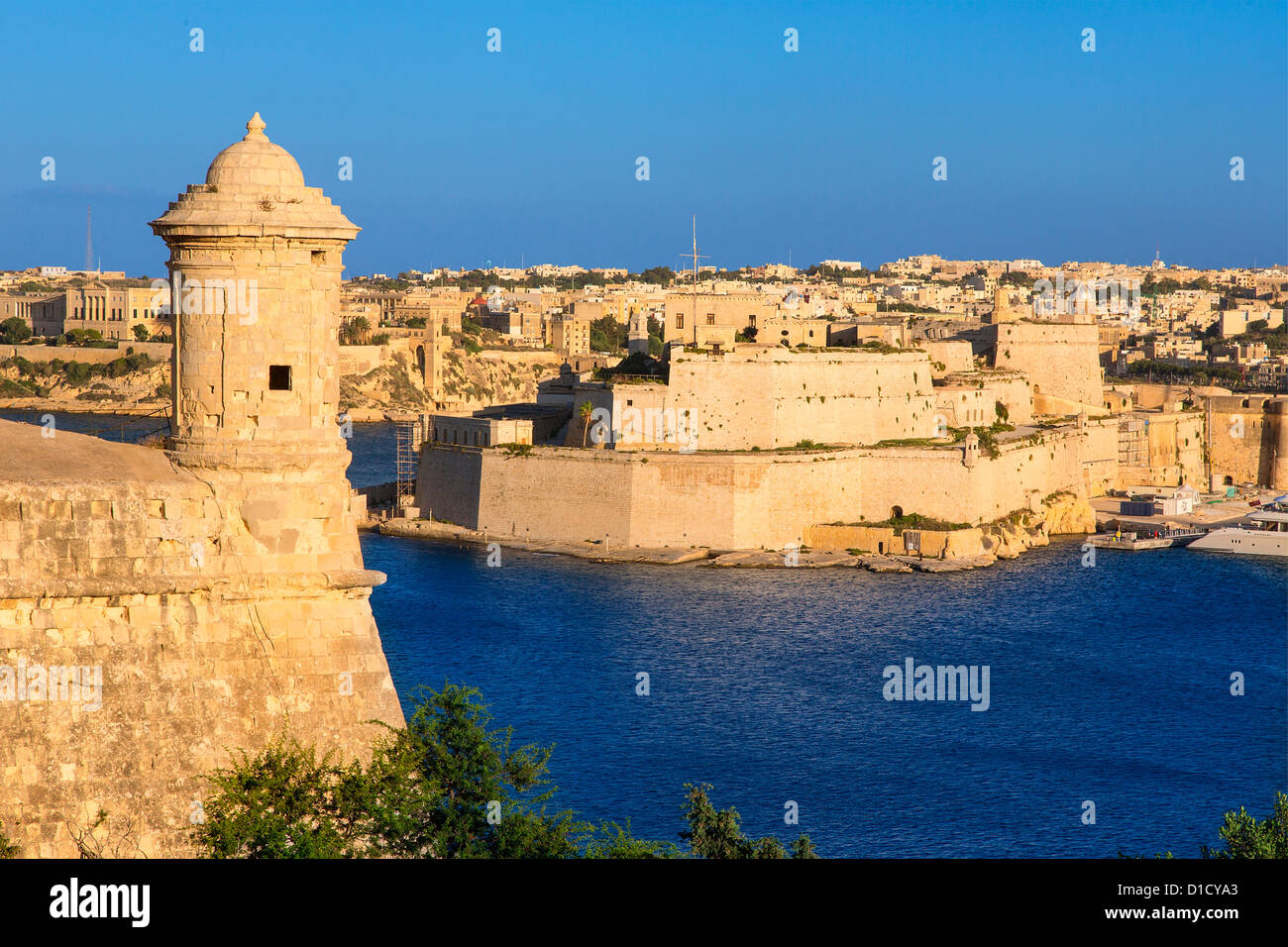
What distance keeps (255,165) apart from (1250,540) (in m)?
30.7

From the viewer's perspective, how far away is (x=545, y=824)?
673 centimetres

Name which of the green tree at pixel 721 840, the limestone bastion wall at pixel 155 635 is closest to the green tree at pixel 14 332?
the green tree at pixel 721 840

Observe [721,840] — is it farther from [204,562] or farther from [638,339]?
[638,339]

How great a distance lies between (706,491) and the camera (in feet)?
97.6

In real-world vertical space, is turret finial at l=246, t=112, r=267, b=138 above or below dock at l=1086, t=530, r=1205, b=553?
above

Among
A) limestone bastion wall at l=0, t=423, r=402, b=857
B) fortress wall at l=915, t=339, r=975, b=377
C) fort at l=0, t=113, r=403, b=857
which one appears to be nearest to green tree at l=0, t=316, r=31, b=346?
fortress wall at l=915, t=339, r=975, b=377

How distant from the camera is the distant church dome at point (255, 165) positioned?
568cm

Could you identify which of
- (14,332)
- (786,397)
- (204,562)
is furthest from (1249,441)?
(14,332)

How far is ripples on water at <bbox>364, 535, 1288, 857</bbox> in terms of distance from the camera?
51.8 feet

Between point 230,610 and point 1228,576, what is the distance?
27743 mm

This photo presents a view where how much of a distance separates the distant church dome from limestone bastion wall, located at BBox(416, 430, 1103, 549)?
24.0m

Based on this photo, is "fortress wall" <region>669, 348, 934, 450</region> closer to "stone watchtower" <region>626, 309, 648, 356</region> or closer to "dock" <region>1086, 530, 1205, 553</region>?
"stone watchtower" <region>626, 309, 648, 356</region>

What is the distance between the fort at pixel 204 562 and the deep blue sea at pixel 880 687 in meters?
9.41

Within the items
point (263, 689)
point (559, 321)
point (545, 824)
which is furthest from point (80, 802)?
point (559, 321)
